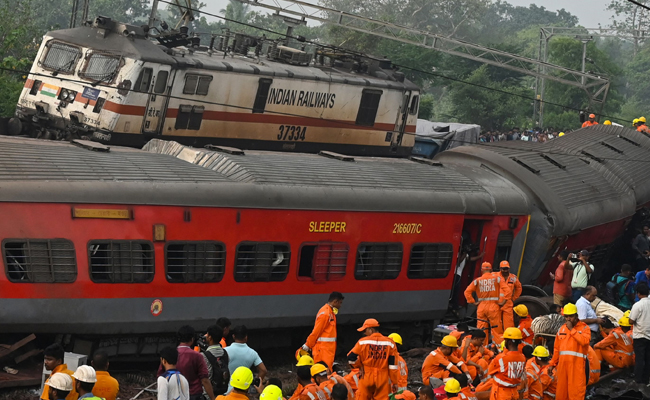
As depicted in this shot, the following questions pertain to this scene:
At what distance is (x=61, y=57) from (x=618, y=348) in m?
12.2

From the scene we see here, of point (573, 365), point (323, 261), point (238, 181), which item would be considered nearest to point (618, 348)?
point (573, 365)

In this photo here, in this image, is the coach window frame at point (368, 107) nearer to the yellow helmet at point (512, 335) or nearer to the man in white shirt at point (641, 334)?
the man in white shirt at point (641, 334)

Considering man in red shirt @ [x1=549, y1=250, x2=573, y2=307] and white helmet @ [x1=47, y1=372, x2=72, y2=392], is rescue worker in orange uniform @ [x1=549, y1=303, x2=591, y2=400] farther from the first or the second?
white helmet @ [x1=47, y1=372, x2=72, y2=392]

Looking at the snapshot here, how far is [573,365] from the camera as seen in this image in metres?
12.4

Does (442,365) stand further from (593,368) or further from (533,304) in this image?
(533,304)

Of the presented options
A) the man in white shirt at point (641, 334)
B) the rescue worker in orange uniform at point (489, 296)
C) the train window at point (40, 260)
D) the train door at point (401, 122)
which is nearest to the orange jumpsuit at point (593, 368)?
the man in white shirt at point (641, 334)

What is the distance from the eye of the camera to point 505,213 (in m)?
18.0

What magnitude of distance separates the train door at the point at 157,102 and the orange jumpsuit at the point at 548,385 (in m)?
9.81

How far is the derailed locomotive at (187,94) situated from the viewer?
18875mm

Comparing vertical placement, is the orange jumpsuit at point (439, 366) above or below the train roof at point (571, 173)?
below

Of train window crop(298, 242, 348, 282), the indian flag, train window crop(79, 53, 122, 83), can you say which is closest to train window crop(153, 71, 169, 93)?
train window crop(79, 53, 122, 83)

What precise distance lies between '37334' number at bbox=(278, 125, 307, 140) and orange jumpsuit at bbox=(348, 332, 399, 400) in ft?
37.6

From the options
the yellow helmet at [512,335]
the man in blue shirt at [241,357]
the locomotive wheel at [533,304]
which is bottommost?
the locomotive wheel at [533,304]

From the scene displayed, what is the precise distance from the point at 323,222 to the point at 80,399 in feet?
24.0
